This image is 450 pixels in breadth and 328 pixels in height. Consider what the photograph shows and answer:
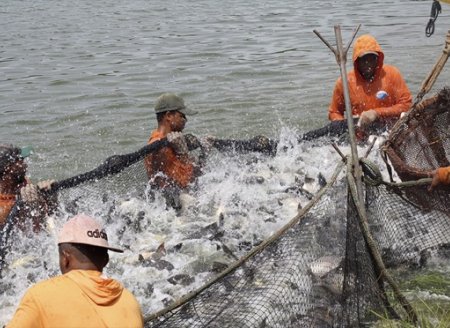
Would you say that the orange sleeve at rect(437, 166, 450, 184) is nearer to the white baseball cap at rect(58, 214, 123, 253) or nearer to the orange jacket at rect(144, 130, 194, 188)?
the white baseball cap at rect(58, 214, 123, 253)

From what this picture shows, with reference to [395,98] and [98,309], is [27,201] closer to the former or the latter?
[98,309]

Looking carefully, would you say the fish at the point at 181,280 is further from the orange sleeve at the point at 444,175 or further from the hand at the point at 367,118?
the hand at the point at 367,118

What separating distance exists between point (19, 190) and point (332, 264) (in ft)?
10.8

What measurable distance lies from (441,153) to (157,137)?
10.0 ft

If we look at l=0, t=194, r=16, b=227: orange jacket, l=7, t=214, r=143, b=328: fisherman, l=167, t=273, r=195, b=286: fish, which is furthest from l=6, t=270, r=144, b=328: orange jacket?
l=0, t=194, r=16, b=227: orange jacket

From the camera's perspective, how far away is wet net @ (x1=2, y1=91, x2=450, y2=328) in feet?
15.0

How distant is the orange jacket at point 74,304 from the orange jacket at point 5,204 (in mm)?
3407

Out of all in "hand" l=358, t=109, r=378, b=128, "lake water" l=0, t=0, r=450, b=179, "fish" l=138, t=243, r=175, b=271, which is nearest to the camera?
"fish" l=138, t=243, r=175, b=271

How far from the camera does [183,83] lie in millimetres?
15500

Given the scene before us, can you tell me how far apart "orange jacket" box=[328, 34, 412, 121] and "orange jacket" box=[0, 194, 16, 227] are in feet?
14.1

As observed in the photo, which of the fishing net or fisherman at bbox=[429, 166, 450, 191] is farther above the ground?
the fishing net

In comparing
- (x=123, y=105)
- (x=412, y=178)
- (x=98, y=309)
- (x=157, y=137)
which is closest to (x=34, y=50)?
(x=123, y=105)

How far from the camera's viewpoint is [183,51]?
18.7m

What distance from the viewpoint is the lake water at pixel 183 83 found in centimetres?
755
